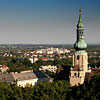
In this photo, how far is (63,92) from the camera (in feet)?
51.7

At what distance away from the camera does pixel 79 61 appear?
23.1 meters

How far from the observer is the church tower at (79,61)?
21.9 metres

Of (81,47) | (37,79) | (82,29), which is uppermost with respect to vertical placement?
(82,29)

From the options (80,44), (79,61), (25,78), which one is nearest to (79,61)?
(79,61)

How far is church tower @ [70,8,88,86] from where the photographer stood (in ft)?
71.9

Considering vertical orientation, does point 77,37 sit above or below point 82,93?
above

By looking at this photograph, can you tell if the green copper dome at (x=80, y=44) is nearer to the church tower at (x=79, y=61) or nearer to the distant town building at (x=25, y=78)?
the church tower at (x=79, y=61)

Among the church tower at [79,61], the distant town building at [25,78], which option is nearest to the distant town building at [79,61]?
the church tower at [79,61]

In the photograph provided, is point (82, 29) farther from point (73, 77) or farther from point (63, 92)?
point (63, 92)

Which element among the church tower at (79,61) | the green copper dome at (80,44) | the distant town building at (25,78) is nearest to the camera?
the church tower at (79,61)
